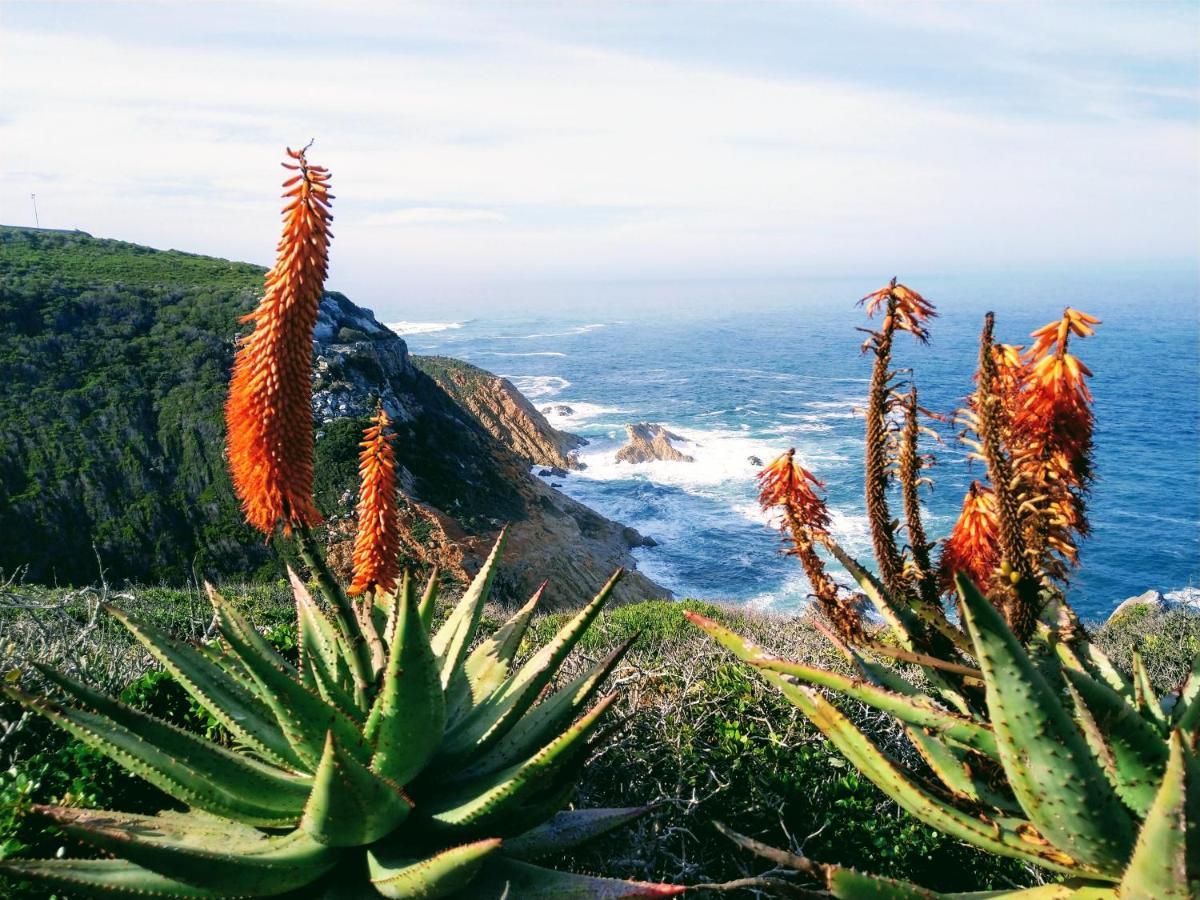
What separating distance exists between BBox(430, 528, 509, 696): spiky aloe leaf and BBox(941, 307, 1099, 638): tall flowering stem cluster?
5.85 feet

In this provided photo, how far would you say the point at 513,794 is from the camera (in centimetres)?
241

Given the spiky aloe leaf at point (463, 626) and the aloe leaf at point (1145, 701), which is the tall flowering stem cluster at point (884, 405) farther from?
the spiky aloe leaf at point (463, 626)

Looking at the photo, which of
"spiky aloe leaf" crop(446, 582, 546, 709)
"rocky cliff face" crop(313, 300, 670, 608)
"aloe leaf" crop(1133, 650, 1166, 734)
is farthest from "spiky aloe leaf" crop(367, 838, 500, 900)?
"rocky cliff face" crop(313, 300, 670, 608)

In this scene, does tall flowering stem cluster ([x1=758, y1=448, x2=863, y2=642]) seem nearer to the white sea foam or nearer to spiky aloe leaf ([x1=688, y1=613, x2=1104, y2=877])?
spiky aloe leaf ([x1=688, y1=613, x2=1104, y2=877])

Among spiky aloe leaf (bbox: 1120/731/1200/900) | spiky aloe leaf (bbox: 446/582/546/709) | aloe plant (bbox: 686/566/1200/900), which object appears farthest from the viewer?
spiky aloe leaf (bbox: 446/582/546/709)

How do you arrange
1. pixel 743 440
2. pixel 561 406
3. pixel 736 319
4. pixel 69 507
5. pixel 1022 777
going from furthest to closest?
pixel 736 319 → pixel 561 406 → pixel 743 440 → pixel 69 507 → pixel 1022 777

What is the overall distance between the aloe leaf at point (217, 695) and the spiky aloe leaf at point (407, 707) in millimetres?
515

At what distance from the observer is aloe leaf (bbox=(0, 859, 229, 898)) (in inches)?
83.8

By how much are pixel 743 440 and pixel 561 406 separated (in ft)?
48.3

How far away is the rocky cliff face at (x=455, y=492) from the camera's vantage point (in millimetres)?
18906

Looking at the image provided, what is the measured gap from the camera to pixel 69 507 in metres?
18.3

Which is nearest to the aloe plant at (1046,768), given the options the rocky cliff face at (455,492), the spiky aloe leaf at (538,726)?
the spiky aloe leaf at (538,726)

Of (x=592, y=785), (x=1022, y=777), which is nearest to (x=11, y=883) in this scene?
(x=592, y=785)

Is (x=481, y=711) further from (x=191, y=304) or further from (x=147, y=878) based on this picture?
(x=191, y=304)
